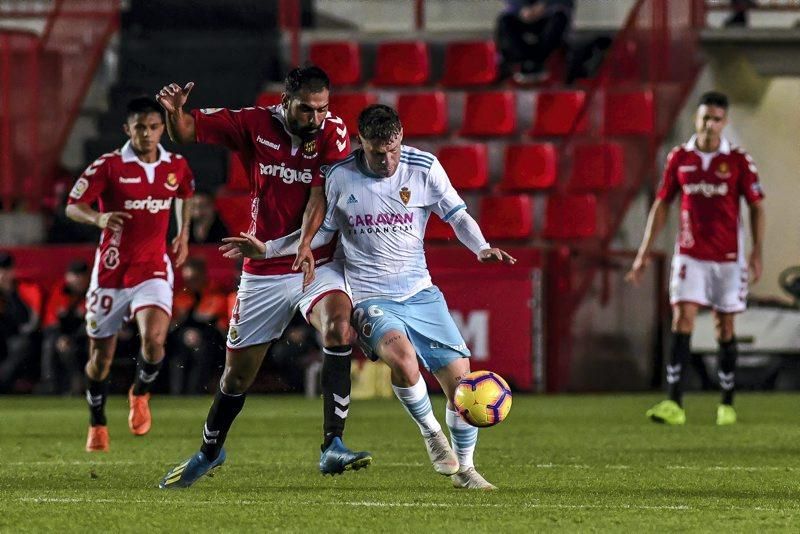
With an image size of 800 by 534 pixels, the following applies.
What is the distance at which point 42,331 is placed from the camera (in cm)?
1541

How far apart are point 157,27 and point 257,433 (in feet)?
29.0

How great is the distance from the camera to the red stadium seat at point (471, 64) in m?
18.0

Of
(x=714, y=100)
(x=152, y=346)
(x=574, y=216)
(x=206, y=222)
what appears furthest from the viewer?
(x=574, y=216)

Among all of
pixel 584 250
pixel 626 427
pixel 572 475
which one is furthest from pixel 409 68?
pixel 572 475

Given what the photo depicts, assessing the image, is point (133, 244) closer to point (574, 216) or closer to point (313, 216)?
point (313, 216)

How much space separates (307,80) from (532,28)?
10616 millimetres

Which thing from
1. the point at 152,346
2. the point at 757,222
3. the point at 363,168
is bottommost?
the point at 152,346

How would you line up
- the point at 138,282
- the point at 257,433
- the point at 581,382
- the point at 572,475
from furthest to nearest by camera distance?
1. the point at 581,382
2. the point at 257,433
3. the point at 138,282
4. the point at 572,475

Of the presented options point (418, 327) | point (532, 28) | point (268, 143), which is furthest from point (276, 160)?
point (532, 28)

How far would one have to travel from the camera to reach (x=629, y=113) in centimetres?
1636

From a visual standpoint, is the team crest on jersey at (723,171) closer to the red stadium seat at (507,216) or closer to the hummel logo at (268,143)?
the red stadium seat at (507,216)

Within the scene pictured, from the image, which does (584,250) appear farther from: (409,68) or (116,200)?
(116,200)

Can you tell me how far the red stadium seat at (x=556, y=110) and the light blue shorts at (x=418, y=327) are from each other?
33.1ft

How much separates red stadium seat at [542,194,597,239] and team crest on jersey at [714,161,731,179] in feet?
12.7
